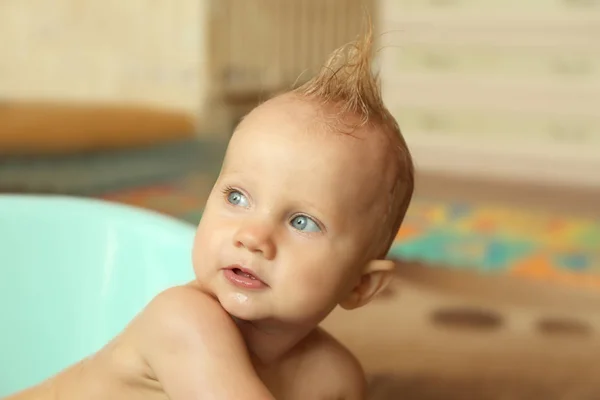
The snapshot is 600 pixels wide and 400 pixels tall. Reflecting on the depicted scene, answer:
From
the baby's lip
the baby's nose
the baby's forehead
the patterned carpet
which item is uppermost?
the baby's forehead

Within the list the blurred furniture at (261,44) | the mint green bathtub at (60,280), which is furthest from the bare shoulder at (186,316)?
the blurred furniture at (261,44)

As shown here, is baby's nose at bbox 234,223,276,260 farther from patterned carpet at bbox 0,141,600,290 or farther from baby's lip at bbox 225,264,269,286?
patterned carpet at bbox 0,141,600,290

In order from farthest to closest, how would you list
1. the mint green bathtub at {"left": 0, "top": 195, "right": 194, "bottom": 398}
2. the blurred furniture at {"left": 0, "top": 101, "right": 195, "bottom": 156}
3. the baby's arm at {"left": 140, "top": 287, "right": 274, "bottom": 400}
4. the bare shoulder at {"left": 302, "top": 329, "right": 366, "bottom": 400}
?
the blurred furniture at {"left": 0, "top": 101, "right": 195, "bottom": 156} → the mint green bathtub at {"left": 0, "top": 195, "right": 194, "bottom": 398} → the bare shoulder at {"left": 302, "top": 329, "right": 366, "bottom": 400} → the baby's arm at {"left": 140, "top": 287, "right": 274, "bottom": 400}

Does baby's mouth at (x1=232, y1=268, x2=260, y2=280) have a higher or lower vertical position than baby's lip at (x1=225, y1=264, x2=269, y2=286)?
lower

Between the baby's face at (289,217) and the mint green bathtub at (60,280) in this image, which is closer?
the baby's face at (289,217)

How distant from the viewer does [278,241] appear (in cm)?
53

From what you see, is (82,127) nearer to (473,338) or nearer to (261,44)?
(261,44)

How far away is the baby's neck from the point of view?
57 centimetres

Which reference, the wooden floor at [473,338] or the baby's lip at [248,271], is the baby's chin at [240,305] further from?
the wooden floor at [473,338]

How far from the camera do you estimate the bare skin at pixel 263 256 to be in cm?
52

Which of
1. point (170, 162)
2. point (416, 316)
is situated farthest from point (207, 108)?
point (416, 316)

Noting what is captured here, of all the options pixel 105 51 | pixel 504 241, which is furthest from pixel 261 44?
pixel 504 241

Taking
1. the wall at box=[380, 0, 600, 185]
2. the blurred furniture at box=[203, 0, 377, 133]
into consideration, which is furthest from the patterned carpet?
the wall at box=[380, 0, 600, 185]

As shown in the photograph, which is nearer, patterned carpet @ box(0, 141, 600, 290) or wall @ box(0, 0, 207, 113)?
patterned carpet @ box(0, 141, 600, 290)
